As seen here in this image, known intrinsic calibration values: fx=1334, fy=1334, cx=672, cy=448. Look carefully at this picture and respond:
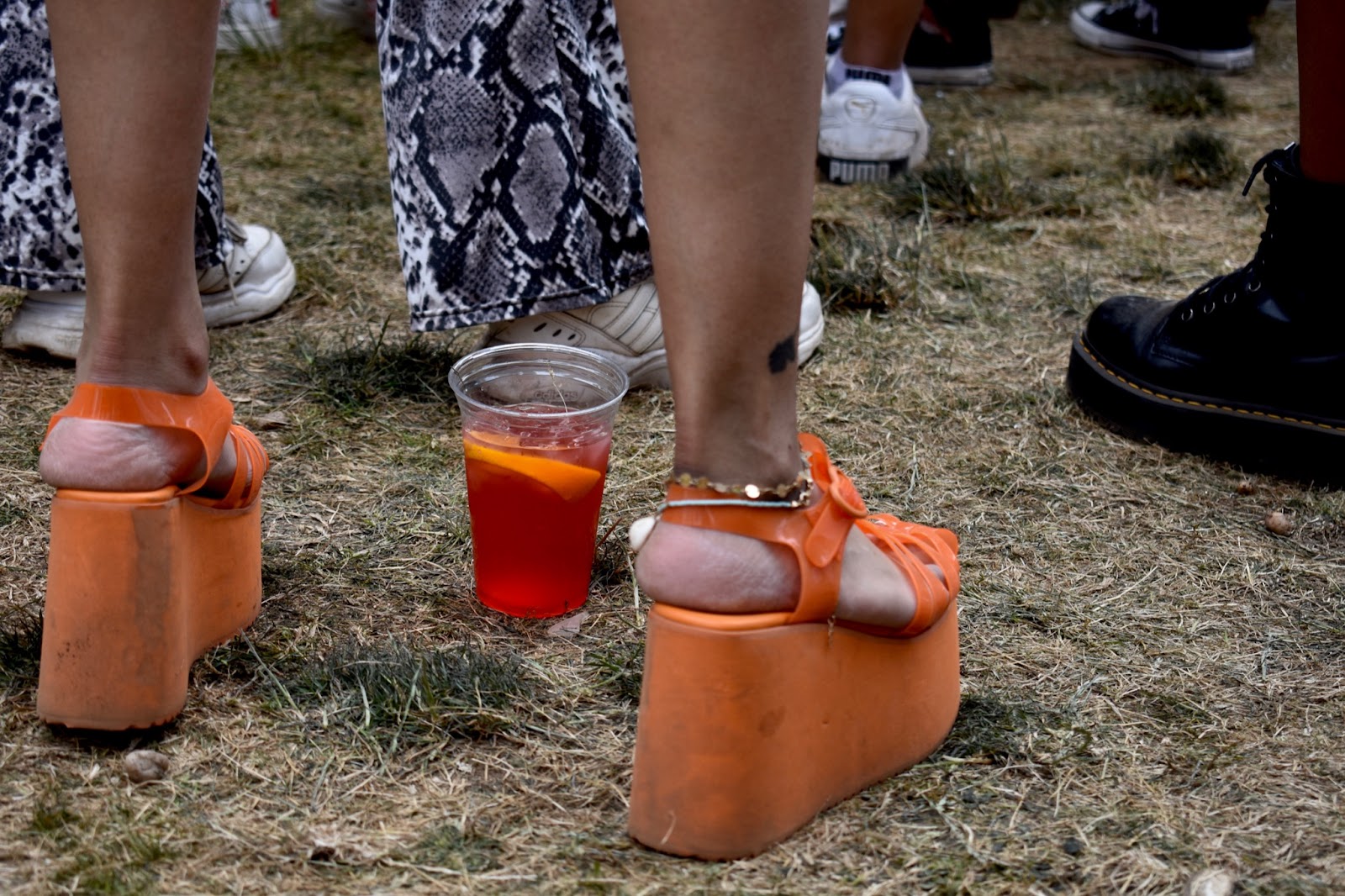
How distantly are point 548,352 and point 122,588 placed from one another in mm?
690

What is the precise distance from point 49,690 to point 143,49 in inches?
23.9

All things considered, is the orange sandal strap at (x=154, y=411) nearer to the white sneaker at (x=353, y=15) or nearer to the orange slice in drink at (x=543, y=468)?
the orange slice in drink at (x=543, y=468)

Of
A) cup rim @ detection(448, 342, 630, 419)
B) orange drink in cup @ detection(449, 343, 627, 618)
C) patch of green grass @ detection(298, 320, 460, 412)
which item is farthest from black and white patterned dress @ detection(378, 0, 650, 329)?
orange drink in cup @ detection(449, 343, 627, 618)

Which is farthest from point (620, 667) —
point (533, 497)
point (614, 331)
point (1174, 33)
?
point (1174, 33)

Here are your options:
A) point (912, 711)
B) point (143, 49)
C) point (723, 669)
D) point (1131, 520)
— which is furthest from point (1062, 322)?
point (143, 49)

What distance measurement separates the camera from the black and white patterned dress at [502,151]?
2006 millimetres

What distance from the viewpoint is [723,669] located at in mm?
1120

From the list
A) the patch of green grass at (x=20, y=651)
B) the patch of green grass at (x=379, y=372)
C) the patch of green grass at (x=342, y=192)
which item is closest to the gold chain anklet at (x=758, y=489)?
the patch of green grass at (x=20, y=651)

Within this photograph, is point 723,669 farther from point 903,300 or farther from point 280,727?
point 903,300

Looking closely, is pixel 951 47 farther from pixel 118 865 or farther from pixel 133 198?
pixel 118 865

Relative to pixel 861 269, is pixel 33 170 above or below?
above

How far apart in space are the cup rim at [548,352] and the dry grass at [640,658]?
23 cm

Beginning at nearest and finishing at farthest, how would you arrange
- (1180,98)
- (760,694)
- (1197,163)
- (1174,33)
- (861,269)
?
(760,694)
(861,269)
(1197,163)
(1180,98)
(1174,33)

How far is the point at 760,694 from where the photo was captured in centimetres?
113
